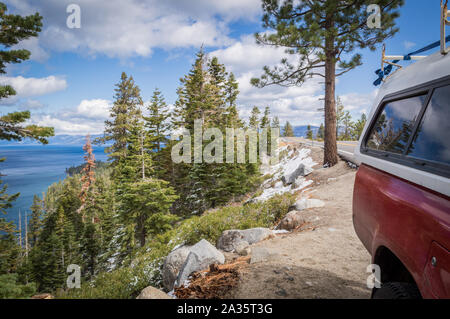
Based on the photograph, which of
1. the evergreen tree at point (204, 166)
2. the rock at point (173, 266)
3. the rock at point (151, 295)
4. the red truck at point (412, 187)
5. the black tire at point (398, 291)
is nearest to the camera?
the red truck at point (412, 187)

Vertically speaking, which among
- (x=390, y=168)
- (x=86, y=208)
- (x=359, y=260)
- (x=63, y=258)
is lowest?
(x=63, y=258)

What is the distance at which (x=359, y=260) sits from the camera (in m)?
4.32

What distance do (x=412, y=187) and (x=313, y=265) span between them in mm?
3182

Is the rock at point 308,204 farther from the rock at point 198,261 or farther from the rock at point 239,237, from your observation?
the rock at point 198,261

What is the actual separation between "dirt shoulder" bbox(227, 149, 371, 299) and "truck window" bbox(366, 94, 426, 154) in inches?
90.5

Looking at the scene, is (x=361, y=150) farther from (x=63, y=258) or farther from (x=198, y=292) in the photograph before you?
(x=63, y=258)

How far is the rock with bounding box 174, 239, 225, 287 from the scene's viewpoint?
5078 mm

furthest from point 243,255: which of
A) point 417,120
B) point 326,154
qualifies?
point 326,154

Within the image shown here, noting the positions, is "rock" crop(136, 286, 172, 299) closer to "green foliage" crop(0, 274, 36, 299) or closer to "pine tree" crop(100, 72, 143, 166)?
"green foliage" crop(0, 274, 36, 299)

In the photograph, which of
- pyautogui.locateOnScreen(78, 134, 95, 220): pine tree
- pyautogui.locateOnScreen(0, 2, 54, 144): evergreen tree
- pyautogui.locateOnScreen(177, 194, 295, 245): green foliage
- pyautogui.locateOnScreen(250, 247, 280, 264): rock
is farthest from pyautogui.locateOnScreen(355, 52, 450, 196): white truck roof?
pyautogui.locateOnScreen(78, 134, 95, 220): pine tree

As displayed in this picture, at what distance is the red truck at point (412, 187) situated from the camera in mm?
1303

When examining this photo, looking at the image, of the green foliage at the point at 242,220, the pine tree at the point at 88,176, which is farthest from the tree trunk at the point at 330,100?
the pine tree at the point at 88,176

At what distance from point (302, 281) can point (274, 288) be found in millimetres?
533

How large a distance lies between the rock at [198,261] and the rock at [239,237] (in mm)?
958
